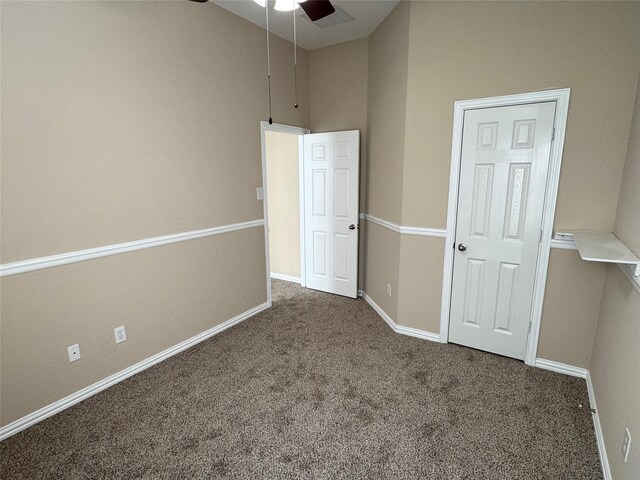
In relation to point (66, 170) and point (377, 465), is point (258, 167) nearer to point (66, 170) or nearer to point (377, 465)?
point (66, 170)

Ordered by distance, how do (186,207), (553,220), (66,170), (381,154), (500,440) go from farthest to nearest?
(381,154) → (186,207) → (553,220) → (66,170) → (500,440)

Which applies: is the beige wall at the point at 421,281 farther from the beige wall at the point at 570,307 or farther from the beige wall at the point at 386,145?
the beige wall at the point at 570,307

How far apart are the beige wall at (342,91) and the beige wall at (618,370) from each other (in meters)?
2.32

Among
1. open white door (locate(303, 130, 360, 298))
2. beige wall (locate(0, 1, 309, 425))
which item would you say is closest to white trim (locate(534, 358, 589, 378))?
open white door (locate(303, 130, 360, 298))

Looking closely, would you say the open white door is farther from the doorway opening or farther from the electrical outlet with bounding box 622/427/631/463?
the electrical outlet with bounding box 622/427/631/463

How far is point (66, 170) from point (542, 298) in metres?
3.41

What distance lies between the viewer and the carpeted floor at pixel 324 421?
5.63 feet

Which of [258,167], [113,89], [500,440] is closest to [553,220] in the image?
[500,440]

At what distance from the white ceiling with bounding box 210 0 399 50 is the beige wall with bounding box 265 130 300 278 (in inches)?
43.4

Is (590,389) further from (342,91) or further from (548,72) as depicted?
(342,91)

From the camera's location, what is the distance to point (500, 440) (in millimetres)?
1878

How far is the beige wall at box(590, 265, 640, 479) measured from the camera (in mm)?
1413

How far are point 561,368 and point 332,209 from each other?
259 centimetres

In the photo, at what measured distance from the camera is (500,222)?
2.57 metres
